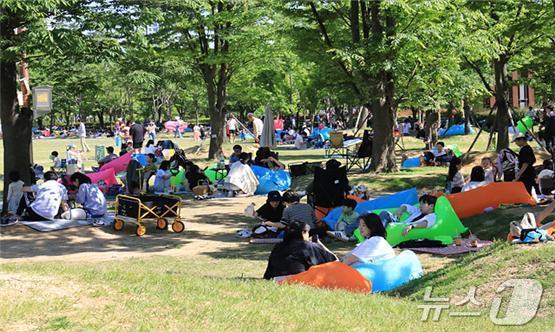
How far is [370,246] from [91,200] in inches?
300

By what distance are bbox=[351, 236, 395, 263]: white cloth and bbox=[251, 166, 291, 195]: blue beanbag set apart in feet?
34.9

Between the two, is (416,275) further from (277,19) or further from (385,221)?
(277,19)

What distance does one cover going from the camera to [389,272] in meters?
8.80

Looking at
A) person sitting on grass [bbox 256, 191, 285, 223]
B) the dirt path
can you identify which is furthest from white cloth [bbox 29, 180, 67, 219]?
person sitting on grass [bbox 256, 191, 285, 223]

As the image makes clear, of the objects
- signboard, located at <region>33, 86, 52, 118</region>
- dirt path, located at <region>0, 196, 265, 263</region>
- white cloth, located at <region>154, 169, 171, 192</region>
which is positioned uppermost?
signboard, located at <region>33, 86, 52, 118</region>

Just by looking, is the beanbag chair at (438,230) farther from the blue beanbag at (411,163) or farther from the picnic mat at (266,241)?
the blue beanbag at (411,163)

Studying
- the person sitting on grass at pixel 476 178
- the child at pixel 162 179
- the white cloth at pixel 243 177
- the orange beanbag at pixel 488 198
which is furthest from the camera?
the child at pixel 162 179

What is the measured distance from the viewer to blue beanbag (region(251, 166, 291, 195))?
768 inches

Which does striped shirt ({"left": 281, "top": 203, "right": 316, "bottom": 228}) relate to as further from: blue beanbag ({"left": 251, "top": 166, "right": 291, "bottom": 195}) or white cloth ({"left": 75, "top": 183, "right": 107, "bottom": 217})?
blue beanbag ({"left": 251, "top": 166, "right": 291, "bottom": 195})

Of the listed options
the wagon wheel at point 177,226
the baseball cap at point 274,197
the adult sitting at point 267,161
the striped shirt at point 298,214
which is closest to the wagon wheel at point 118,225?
the wagon wheel at point 177,226

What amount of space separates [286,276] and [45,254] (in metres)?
5.51

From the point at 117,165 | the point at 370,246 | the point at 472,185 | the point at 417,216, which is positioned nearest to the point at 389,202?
the point at 472,185

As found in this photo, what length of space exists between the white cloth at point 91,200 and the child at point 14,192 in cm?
121

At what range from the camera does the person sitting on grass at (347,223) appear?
1254 cm
